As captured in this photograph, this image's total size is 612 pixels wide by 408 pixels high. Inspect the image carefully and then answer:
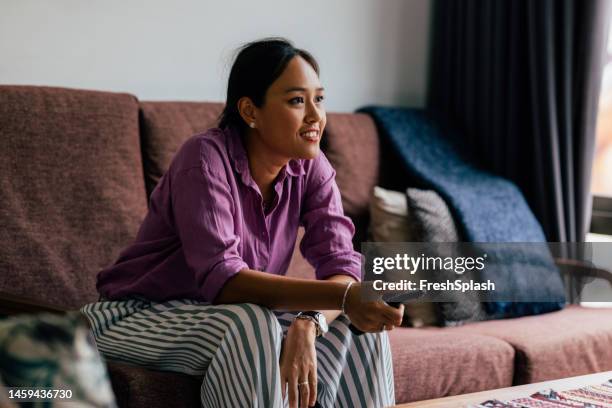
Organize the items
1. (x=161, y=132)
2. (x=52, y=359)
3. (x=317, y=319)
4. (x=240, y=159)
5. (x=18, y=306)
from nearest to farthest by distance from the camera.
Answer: (x=52, y=359) < (x=18, y=306) < (x=317, y=319) < (x=240, y=159) < (x=161, y=132)

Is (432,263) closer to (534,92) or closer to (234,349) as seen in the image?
(534,92)

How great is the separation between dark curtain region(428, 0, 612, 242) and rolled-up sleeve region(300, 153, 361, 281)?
125 cm

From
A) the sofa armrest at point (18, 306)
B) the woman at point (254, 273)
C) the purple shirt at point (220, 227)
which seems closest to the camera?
the sofa armrest at point (18, 306)

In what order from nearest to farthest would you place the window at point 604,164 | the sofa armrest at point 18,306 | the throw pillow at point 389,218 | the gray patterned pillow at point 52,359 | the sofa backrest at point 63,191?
the gray patterned pillow at point 52,359 → the sofa armrest at point 18,306 → the sofa backrest at point 63,191 → the throw pillow at point 389,218 → the window at point 604,164

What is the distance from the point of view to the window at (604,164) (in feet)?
10.2

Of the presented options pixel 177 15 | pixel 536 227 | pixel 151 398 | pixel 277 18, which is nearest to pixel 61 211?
pixel 151 398

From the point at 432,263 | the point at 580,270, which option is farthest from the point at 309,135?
the point at 580,270

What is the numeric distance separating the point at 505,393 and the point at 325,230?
517 millimetres

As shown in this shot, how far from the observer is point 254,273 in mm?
1656

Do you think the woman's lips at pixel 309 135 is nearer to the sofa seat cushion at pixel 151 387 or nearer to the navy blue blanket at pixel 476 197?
the sofa seat cushion at pixel 151 387

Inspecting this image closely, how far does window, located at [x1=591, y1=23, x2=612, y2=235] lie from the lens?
3.12 m

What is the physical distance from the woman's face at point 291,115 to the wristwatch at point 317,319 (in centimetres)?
35

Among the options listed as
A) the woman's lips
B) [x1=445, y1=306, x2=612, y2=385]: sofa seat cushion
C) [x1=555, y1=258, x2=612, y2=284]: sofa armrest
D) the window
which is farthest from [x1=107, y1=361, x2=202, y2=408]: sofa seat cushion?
the window

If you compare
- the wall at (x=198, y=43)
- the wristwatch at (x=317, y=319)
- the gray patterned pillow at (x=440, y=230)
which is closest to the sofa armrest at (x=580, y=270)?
the gray patterned pillow at (x=440, y=230)
